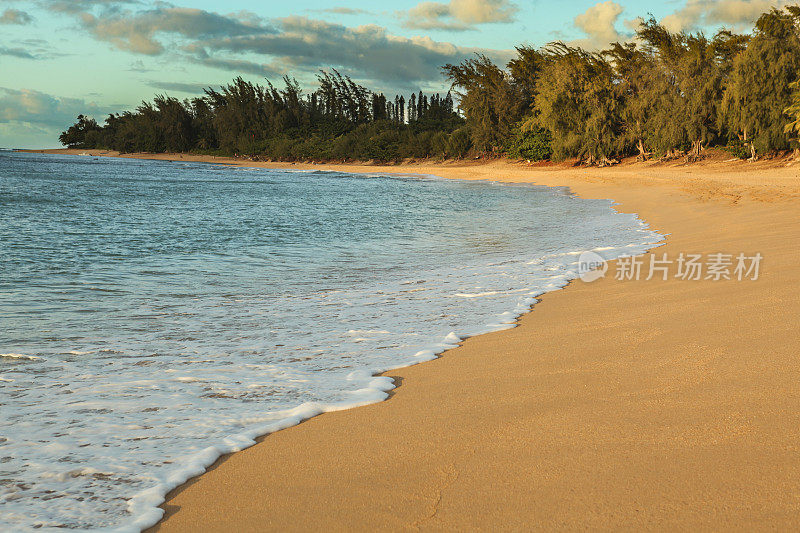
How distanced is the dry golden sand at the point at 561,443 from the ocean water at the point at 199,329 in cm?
28

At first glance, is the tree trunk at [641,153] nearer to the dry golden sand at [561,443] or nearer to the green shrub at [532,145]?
the green shrub at [532,145]

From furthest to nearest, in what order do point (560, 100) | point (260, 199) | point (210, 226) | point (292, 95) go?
point (292, 95), point (560, 100), point (260, 199), point (210, 226)

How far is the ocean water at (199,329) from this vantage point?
2.66 m

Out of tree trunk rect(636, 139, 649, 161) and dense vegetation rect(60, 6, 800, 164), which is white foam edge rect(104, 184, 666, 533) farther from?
tree trunk rect(636, 139, 649, 161)

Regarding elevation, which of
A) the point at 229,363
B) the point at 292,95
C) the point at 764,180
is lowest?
the point at 229,363

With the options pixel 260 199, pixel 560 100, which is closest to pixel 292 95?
pixel 560 100

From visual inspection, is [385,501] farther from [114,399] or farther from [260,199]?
[260,199]

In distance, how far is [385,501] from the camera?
221 cm

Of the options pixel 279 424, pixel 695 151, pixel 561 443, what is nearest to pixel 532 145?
pixel 695 151

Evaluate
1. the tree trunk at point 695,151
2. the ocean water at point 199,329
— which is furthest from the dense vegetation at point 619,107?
the ocean water at point 199,329

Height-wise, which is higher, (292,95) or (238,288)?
(292,95)

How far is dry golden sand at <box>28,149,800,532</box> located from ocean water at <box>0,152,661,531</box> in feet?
0.90

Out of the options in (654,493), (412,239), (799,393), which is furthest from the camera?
(412,239)

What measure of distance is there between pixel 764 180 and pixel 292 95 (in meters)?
91.3
